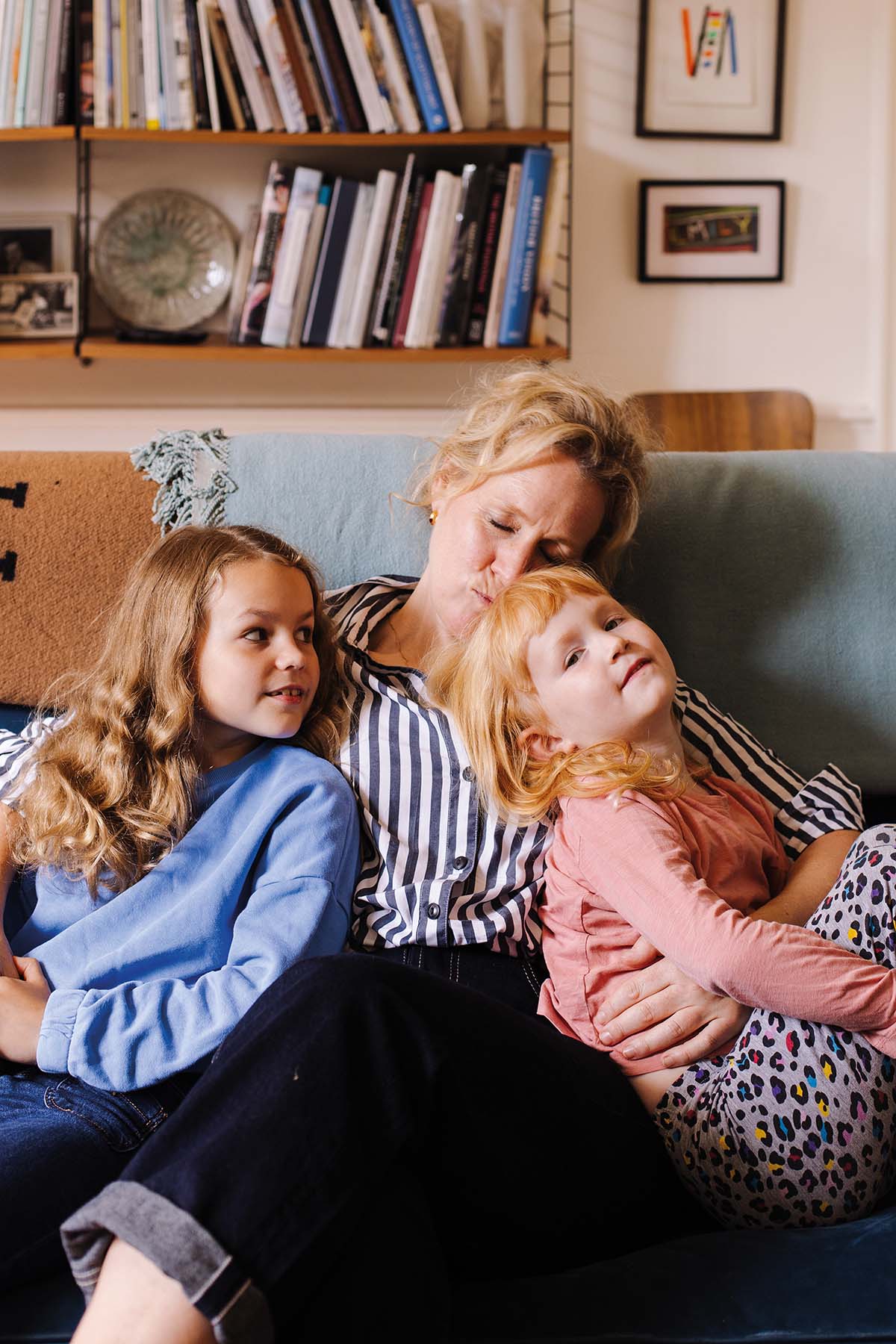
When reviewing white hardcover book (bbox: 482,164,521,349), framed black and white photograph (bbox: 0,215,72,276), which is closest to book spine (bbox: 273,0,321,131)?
white hardcover book (bbox: 482,164,521,349)

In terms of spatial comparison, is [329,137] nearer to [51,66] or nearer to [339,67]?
[339,67]

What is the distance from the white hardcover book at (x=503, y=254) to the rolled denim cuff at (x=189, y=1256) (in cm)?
215

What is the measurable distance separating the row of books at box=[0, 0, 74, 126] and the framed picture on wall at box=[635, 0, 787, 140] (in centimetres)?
125

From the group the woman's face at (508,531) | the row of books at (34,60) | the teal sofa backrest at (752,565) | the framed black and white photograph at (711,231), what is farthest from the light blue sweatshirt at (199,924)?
the framed black and white photograph at (711,231)

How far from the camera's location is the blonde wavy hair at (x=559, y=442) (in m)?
1.36

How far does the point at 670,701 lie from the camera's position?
1.22 metres

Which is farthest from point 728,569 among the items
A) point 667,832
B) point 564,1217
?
point 564,1217

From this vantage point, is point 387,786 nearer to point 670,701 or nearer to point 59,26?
point 670,701

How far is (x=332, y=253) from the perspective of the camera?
2533mm

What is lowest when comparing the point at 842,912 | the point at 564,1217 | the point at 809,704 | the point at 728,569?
the point at 564,1217

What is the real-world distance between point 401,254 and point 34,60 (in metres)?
0.82

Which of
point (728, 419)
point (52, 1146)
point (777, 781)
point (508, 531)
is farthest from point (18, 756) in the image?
point (728, 419)

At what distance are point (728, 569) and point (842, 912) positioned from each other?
0.56 meters

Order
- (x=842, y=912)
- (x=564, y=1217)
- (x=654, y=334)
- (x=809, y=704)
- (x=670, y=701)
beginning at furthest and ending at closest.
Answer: (x=654, y=334) → (x=809, y=704) → (x=670, y=701) → (x=842, y=912) → (x=564, y=1217)
